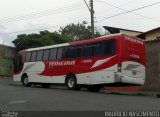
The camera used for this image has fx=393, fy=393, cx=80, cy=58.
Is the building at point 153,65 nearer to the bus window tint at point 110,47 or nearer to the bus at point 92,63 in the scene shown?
the bus at point 92,63

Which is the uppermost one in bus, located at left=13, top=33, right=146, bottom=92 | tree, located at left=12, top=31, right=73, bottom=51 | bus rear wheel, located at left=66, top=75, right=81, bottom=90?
tree, located at left=12, top=31, right=73, bottom=51

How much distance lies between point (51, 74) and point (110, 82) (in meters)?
6.28

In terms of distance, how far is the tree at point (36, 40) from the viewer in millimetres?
54688

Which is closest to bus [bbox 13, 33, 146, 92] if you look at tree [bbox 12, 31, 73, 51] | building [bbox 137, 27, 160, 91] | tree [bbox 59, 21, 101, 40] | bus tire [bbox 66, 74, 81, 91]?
bus tire [bbox 66, 74, 81, 91]

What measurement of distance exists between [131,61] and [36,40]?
33890 mm

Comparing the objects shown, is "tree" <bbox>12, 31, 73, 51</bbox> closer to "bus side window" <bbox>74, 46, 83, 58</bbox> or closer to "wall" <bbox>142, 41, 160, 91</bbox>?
"wall" <bbox>142, 41, 160, 91</bbox>

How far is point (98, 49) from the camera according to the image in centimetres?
2297

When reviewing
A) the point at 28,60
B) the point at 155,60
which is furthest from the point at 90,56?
the point at 28,60

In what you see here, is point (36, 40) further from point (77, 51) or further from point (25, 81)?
point (77, 51)

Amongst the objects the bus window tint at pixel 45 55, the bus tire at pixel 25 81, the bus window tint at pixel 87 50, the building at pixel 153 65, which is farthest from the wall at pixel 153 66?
the bus tire at pixel 25 81

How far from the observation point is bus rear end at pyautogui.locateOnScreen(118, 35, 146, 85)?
21.6m

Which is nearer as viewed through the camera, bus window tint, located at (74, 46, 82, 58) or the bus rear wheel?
bus window tint, located at (74, 46, 82, 58)

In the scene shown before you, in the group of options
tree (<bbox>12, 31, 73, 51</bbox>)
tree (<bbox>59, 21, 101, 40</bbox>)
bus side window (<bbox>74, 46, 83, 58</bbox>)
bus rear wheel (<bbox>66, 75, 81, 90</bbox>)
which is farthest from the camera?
tree (<bbox>59, 21, 101, 40</bbox>)

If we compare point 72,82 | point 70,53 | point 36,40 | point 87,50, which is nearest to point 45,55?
point 70,53
